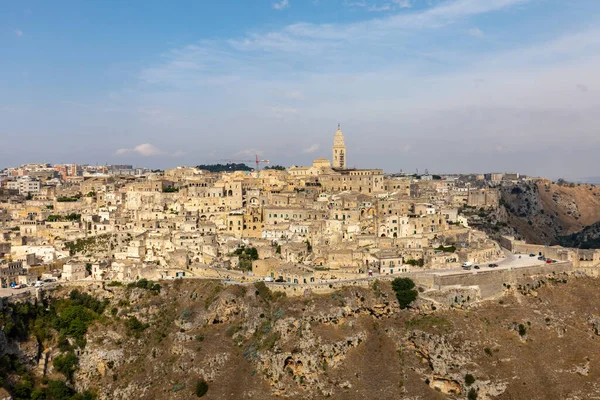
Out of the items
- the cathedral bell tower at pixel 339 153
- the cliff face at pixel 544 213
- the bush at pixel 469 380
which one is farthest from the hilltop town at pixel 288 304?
the cathedral bell tower at pixel 339 153

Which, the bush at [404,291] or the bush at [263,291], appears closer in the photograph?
the bush at [404,291]

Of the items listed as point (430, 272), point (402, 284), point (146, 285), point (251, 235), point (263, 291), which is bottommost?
point (146, 285)

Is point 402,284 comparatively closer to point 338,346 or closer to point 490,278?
point 490,278

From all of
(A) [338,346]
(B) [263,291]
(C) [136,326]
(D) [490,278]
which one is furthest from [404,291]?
(C) [136,326]

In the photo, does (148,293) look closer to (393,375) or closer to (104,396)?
(104,396)

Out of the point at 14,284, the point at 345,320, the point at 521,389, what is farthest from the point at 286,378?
the point at 14,284

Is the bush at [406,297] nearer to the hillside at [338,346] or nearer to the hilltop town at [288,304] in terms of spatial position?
the hilltop town at [288,304]
